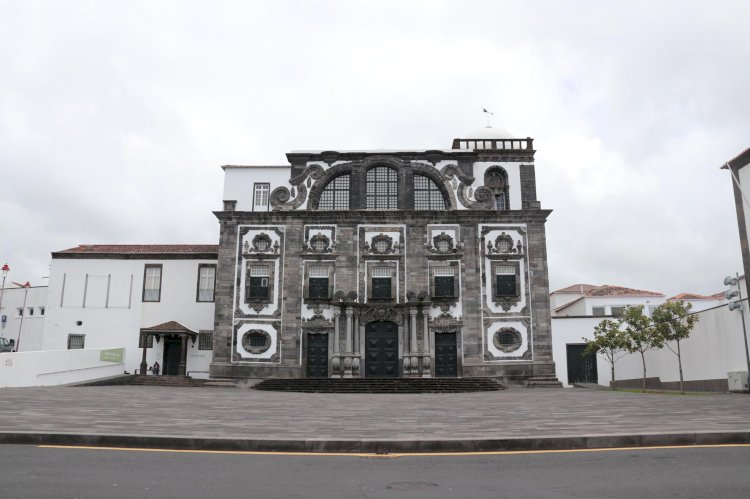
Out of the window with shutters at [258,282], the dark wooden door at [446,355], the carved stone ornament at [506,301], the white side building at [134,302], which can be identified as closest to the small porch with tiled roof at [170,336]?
the white side building at [134,302]

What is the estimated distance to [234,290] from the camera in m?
37.2

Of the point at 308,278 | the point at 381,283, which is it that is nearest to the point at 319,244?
the point at 308,278

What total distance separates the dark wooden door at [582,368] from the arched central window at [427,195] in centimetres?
1176

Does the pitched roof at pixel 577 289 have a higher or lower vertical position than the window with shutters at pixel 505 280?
higher

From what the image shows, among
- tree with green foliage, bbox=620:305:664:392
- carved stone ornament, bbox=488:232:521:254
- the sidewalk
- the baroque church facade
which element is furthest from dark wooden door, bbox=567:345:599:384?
the sidewalk

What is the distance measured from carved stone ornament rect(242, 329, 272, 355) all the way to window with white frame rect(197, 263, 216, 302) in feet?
16.1

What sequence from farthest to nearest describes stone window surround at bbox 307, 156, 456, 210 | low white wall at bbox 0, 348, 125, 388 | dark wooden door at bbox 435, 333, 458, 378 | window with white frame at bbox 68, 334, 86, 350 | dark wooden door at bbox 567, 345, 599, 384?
window with white frame at bbox 68, 334, 86, 350, dark wooden door at bbox 567, 345, 599, 384, stone window surround at bbox 307, 156, 456, 210, dark wooden door at bbox 435, 333, 458, 378, low white wall at bbox 0, 348, 125, 388

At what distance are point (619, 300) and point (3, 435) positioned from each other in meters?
50.8

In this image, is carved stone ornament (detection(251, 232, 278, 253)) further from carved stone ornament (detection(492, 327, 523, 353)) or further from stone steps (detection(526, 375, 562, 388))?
stone steps (detection(526, 375, 562, 388))

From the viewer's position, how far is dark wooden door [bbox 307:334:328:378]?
36.2 metres

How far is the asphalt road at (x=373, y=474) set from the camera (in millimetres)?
6551

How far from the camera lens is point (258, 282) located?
37.4 metres

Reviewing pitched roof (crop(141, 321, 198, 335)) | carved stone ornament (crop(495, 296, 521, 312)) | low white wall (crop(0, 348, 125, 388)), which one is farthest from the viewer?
pitched roof (crop(141, 321, 198, 335))

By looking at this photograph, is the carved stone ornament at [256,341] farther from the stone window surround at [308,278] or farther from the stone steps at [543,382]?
the stone steps at [543,382]
